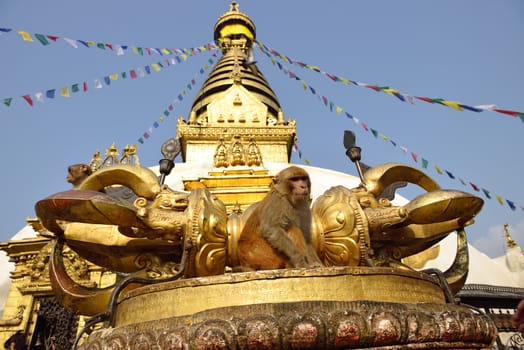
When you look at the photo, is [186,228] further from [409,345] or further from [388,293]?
[409,345]

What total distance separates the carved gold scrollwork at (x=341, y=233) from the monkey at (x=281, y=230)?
0.13 m

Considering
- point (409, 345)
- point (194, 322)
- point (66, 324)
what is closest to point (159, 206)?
point (194, 322)

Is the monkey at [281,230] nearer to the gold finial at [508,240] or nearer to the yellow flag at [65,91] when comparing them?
the yellow flag at [65,91]

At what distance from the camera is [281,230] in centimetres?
244

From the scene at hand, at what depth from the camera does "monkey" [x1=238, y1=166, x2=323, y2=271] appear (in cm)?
240

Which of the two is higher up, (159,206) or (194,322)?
(159,206)

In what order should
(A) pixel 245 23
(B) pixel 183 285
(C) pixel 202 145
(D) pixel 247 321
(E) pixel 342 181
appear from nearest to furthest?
1. (D) pixel 247 321
2. (B) pixel 183 285
3. (E) pixel 342 181
4. (C) pixel 202 145
5. (A) pixel 245 23

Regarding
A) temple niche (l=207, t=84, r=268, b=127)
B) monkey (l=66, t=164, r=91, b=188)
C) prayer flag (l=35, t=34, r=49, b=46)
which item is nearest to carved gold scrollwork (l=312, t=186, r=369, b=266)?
monkey (l=66, t=164, r=91, b=188)

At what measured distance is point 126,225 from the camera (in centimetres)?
266

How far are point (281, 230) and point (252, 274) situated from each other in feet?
2.04

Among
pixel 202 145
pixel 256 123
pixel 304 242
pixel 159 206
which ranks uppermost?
pixel 256 123

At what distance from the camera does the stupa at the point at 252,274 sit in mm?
1582

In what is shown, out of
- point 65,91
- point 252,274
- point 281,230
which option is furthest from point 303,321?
point 65,91

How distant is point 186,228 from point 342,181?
10156 mm
